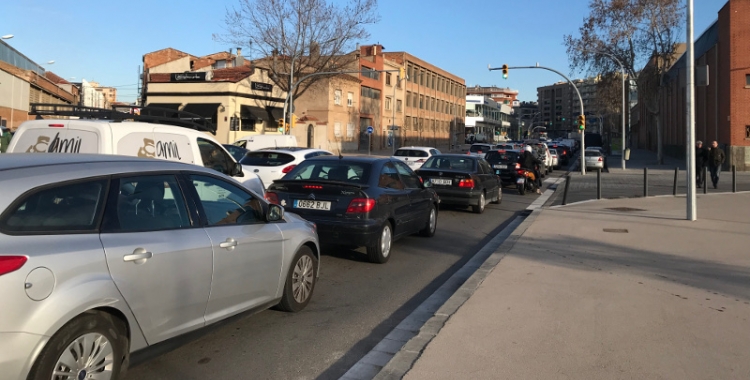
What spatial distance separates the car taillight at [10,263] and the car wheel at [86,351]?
0.45m

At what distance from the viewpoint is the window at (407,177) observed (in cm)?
994

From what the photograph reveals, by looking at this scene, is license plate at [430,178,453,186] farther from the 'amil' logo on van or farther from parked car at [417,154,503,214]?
the 'amil' logo on van

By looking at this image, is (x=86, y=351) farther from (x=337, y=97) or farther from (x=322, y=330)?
(x=337, y=97)

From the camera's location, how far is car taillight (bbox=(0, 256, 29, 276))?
314 cm

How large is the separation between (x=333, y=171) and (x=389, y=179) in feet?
2.83

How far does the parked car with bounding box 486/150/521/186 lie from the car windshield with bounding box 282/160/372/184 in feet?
43.3

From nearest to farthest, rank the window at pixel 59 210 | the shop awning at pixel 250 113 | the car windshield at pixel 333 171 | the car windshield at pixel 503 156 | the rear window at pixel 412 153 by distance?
the window at pixel 59 210, the car windshield at pixel 333 171, the car windshield at pixel 503 156, the rear window at pixel 412 153, the shop awning at pixel 250 113

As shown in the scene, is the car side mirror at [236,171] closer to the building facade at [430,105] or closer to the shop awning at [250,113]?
the shop awning at [250,113]

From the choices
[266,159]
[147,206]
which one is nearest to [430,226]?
[266,159]

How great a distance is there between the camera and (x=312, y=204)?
8383 mm

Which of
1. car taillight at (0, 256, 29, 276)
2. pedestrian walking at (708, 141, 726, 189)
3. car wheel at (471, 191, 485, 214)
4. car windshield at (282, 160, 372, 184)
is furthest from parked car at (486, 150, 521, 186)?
car taillight at (0, 256, 29, 276)

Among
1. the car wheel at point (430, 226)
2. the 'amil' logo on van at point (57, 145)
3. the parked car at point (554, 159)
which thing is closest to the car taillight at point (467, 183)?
the car wheel at point (430, 226)

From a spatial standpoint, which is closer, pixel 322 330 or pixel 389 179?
pixel 322 330

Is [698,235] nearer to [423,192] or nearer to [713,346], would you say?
[423,192]
